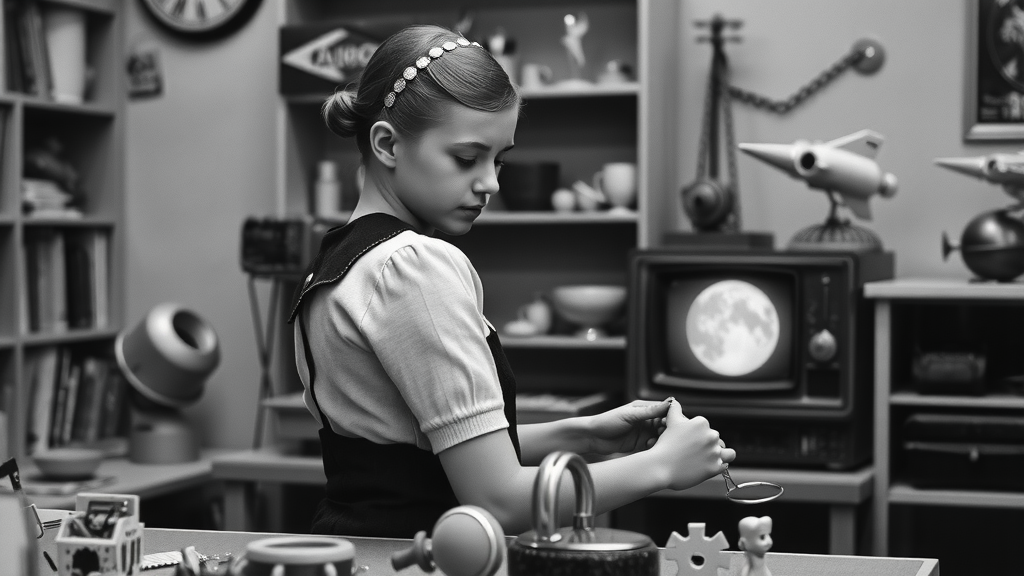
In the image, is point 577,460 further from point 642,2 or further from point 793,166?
point 642,2

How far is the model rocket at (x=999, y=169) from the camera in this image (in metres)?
2.56

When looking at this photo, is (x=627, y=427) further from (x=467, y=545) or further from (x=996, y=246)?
(x=996, y=246)

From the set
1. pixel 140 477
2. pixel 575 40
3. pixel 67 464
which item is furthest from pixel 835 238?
pixel 67 464

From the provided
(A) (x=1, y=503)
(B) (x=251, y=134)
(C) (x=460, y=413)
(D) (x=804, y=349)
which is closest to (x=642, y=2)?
(D) (x=804, y=349)

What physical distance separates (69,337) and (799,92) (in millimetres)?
2059

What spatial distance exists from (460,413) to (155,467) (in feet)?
7.13

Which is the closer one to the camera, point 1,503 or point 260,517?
point 1,503

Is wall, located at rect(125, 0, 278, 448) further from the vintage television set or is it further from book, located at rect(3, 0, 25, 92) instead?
the vintage television set

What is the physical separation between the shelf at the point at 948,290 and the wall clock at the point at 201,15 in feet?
6.29

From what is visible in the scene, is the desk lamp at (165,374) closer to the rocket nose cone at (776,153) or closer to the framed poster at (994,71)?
the rocket nose cone at (776,153)

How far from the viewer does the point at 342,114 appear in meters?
1.32

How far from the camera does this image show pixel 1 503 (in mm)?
768

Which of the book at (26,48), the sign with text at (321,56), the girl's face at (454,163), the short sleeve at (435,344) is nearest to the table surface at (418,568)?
the short sleeve at (435,344)

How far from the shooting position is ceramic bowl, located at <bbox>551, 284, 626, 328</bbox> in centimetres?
294
